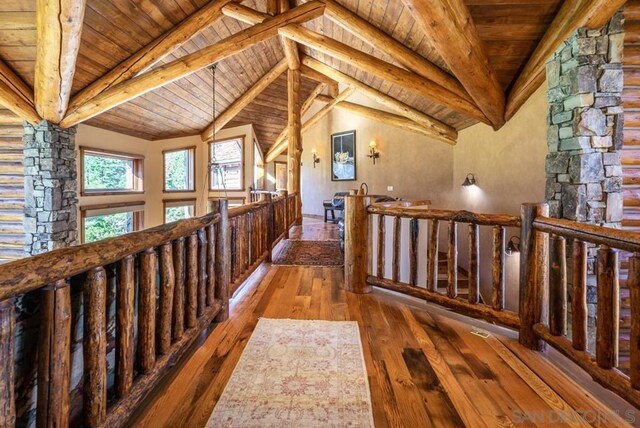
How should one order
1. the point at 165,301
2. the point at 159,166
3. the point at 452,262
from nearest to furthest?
1. the point at 165,301
2. the point at 452,262
3. the point at 159,166

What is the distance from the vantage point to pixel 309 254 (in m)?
4.76

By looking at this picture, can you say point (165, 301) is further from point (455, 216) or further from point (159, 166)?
point (159, 166)

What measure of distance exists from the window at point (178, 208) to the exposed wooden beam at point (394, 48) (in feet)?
20.7

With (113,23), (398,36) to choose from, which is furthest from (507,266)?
(113,23)

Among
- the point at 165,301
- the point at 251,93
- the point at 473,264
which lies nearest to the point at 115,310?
the point at 165,301

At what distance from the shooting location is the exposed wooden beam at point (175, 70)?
170 inches

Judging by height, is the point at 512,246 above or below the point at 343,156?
below

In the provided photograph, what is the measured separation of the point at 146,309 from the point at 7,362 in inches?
25.8

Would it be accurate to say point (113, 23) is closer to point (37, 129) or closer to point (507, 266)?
point (37, 129)

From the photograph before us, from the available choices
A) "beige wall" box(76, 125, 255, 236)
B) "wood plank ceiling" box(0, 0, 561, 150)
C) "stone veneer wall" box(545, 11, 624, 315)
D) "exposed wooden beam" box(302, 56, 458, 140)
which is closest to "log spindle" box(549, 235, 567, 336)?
"stone veneer wall" box(545, 11, 624, 315)

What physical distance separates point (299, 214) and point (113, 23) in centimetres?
516

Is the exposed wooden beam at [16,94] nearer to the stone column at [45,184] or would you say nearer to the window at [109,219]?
the stone column at [45,184]

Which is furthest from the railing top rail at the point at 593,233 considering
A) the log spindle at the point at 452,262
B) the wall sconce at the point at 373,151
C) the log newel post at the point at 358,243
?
the wall sconce at the point at 373,151

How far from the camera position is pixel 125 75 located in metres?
4.47
